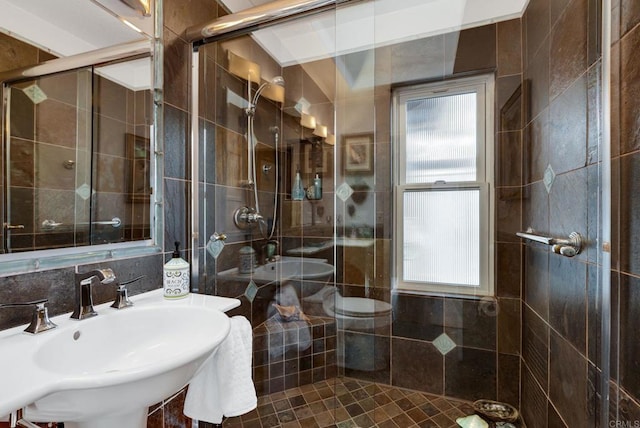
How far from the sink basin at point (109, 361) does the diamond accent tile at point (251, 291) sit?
28.0 inches

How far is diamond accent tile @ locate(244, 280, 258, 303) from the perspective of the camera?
1.80 meters

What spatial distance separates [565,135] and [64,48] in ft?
6.16

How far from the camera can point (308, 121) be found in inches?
82.4

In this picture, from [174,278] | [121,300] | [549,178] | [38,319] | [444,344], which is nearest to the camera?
[38,319]

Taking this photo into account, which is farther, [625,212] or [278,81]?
[278,81]

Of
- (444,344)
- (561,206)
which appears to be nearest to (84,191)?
(561,206)

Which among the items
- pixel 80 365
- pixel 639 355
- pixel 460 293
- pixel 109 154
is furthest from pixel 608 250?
pixel 109 154

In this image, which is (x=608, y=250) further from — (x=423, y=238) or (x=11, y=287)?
(x=11, y=287)

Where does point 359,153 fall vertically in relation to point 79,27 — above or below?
below

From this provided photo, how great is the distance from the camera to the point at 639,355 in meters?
0.77

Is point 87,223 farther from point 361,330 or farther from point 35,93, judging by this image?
point 361,330

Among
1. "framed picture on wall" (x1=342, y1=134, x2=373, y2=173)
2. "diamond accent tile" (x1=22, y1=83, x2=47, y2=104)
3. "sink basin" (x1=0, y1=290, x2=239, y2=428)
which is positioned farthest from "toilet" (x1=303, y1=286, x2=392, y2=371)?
"diamond accent tile" (x1=22, y1=83, x2=47, y2=104)

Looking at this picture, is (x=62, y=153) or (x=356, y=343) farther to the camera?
(x=356, y=343)

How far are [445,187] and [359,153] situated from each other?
2.04ft
